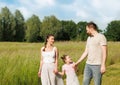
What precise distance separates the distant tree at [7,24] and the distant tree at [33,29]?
6.62 m

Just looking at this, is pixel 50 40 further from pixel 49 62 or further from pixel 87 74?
pixel 87 74

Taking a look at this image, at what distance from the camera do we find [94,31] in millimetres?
8359

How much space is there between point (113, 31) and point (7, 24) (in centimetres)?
3029

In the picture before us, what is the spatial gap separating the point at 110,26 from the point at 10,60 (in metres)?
104

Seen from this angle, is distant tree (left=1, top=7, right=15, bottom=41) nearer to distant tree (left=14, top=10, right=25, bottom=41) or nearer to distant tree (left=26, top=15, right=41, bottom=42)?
distant tree (left=14, top=10, right=25, bottom=41)

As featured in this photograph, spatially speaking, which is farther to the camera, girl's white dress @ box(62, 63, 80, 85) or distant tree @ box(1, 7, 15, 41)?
distant tree @ box(1, 7, 15, 41)

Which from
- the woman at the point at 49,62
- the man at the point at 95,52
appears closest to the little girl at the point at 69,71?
the woman at the point at 49,62

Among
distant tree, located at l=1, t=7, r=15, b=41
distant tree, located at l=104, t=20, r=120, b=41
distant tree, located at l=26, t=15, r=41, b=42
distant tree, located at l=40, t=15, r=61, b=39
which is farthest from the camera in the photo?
distant tree, located at l=40, t=15, r=61, b=39

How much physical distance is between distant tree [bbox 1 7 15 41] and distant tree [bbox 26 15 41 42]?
6.62 meters

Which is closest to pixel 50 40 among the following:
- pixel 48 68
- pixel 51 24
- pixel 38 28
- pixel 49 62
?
pixel 49 62

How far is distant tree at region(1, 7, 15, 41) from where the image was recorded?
99.1 meters

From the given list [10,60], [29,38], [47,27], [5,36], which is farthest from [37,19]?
[10,60]

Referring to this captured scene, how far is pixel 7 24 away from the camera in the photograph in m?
102

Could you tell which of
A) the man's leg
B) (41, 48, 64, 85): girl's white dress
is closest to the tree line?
(41, 48, 64, 85): girl's white dress
